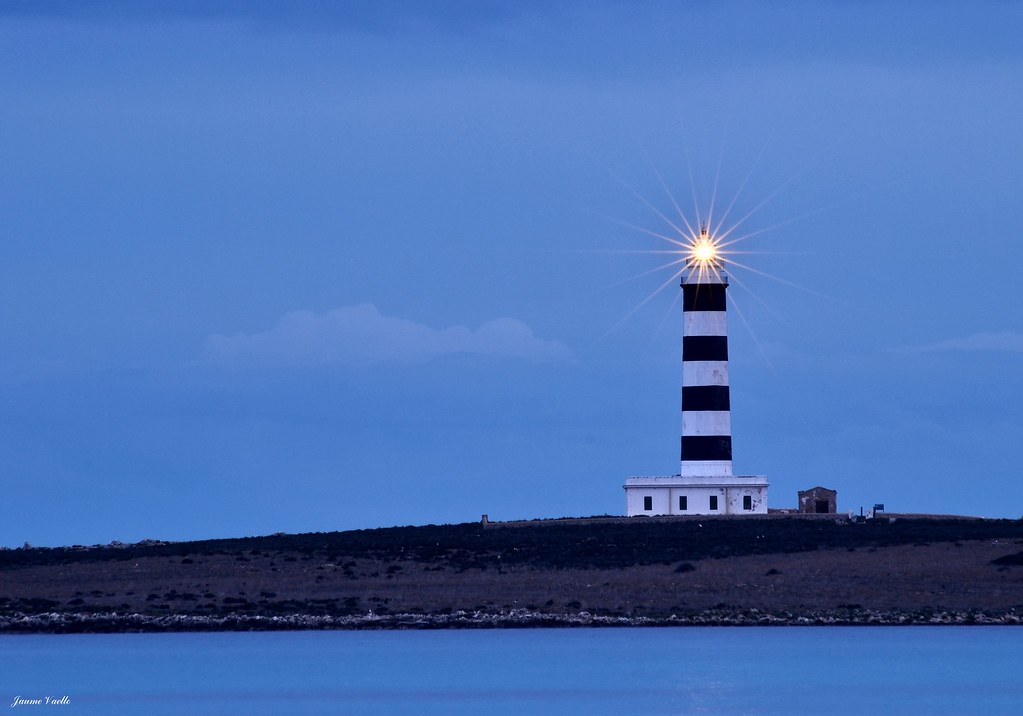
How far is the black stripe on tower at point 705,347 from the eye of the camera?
78375 millimetres

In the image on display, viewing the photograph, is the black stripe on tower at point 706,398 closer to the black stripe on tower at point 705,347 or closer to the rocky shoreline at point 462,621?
the black stripe on tower at point 705,347

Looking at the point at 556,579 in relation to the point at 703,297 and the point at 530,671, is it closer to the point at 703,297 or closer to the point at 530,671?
the point at 530,671

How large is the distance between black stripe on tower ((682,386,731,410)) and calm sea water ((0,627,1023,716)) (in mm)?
17443

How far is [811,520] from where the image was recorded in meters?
77.9

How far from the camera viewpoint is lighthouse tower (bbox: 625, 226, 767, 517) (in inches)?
3086

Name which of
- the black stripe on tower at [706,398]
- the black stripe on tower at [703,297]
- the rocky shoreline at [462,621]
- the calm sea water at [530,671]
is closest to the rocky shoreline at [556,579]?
the rocky shoreline at [462,621]

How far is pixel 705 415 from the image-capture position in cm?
7850

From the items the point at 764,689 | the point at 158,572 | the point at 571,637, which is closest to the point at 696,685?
the point at 764,689

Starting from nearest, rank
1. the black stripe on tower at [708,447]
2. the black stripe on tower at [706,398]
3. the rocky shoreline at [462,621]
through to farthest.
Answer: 1. the rocky shoreline at [462,621]
2. the black stripe on tower at [706,398]
3. the black stripe on tower at [708,447]

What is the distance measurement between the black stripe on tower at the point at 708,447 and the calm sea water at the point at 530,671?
17.4 m

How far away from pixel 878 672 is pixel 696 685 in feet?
17.0

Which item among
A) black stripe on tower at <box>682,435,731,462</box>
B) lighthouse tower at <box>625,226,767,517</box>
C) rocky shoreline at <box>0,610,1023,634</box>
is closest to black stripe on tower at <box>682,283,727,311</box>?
lighthouse tower at <box>625,226,767,517</box>

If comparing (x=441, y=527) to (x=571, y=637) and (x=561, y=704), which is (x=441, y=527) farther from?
(x=561, y=704)

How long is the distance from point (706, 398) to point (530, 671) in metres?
27.8
